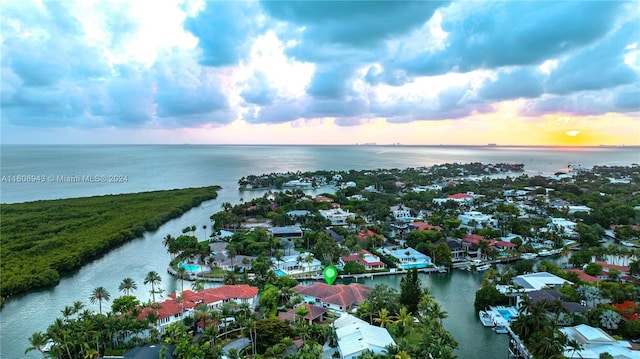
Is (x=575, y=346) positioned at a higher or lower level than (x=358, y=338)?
higher

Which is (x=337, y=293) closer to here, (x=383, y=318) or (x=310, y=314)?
(x=310, y=314)

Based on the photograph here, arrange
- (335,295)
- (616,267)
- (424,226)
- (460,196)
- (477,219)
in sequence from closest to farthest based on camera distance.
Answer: (335,295)
(616,267)
(424,226)
(477,219)
(460,196)

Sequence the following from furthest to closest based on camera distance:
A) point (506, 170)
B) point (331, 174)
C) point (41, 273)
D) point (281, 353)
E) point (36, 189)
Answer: point (506, 170) < point (331, 174) < point (36, 189) < point (41, 273) < point (281, 353)

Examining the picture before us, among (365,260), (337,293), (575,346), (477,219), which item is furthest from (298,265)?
(477,219)

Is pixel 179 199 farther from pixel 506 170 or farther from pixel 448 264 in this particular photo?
pixel 506 170

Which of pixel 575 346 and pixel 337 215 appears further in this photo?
pixel 337 215

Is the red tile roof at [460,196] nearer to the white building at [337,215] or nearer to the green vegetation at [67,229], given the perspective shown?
the white building at [337,215]

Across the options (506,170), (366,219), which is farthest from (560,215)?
(506,170)
